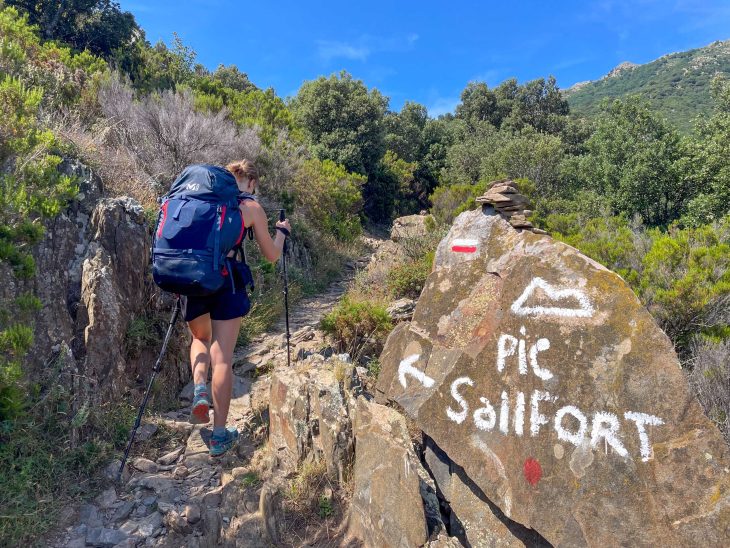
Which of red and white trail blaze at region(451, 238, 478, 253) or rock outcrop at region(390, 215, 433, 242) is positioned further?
rock outcrop at region(390, 215, 433, 242)

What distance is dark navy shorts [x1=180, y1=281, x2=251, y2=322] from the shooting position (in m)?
3.23

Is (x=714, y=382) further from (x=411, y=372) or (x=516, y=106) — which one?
(x=516, y=106)

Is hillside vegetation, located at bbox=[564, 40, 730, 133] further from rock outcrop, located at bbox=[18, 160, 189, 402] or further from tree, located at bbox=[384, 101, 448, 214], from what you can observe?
rock outcrop, located at bbox=[18, 160, 189, 402]

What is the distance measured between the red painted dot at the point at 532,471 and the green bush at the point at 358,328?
8.87ft

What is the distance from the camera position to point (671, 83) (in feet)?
195

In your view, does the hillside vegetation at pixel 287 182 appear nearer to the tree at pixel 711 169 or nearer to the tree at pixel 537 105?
the tree at pixel 711 169

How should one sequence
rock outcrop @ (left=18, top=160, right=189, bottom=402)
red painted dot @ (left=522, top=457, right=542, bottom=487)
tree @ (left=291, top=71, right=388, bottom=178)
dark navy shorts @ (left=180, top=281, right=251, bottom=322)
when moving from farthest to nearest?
tree @ (left=291, top=71, right=388, bottom=178)
rock outcrop @ (left=18, top=160, right=189, bottom=402)
dark navy shorts @ (left=180, top=281, right=251, bottom=322)
red painted dot @ (left=522, top=457, right=542, bottom=487)

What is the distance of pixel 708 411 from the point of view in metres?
3.60

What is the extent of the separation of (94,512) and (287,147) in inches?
380

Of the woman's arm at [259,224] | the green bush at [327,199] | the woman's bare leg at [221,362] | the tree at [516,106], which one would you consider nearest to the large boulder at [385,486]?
the woman's bare leg at [221,362]

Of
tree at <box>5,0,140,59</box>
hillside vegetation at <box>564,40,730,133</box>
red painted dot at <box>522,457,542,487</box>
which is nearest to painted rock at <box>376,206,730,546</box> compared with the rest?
red painted dot at <box>522,457,542,487</box>

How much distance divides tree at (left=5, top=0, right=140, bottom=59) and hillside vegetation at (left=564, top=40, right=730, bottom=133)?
120ft

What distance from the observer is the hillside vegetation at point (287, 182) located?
302 centimetres

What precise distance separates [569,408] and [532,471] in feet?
1.40
